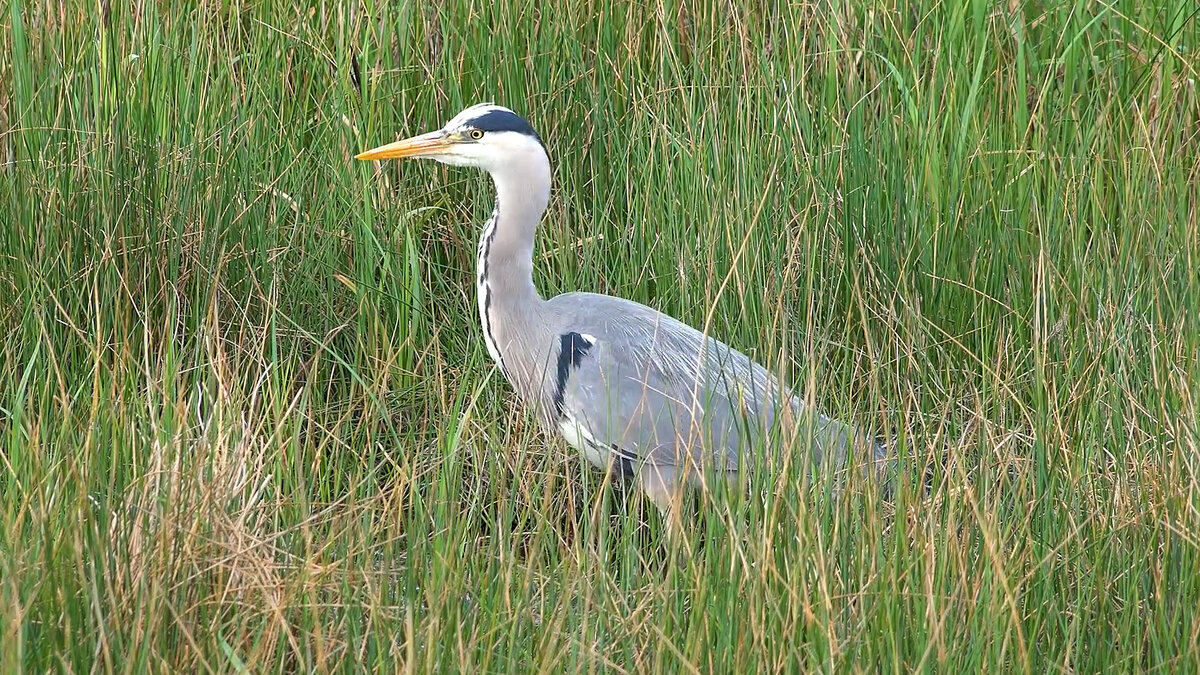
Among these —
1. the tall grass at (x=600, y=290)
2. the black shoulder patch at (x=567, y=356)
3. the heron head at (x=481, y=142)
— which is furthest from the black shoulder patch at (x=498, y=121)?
the black shoulder patch at (x=567, y=356)

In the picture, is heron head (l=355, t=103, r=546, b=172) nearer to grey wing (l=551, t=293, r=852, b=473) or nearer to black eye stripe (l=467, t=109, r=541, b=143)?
black eye stripe (l=467, t=109, r=541, b=143)

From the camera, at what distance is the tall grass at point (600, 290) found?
1893 millimetres

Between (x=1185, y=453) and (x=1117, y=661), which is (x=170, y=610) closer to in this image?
(x=1117, y=661)

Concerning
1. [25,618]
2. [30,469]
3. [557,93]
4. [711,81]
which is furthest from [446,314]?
[25,618]

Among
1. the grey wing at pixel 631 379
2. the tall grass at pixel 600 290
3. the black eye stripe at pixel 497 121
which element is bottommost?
the grey wing at pixel 631 379

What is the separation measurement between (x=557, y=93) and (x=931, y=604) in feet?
6.34

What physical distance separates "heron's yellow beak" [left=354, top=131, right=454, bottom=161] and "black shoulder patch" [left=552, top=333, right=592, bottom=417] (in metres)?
0.46

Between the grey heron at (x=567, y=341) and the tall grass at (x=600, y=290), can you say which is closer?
the tall grass at (x=600, y=290)

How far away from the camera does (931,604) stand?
1776mm

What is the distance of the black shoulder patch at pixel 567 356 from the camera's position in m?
3.00

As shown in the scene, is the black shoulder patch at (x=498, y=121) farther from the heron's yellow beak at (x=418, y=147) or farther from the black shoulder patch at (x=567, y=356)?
the black shoulder patch at (x=567, y=356)

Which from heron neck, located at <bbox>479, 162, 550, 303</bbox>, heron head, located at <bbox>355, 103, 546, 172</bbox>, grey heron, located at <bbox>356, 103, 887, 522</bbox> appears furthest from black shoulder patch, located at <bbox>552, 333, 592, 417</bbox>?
heron head, located at <bbox>355, 103, 546, 172</bbox>

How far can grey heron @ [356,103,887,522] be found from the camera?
295 cm

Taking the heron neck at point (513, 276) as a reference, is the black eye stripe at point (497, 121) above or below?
above
